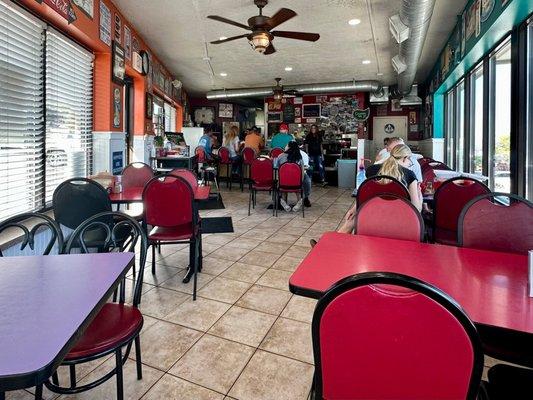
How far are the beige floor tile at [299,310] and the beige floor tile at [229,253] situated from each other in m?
1.17

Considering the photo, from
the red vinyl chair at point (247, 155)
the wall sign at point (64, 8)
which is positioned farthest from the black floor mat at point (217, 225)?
the red vinyl chair at point (247, 155)

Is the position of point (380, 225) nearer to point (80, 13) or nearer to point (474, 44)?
point (474, 44)

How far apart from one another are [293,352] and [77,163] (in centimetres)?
351

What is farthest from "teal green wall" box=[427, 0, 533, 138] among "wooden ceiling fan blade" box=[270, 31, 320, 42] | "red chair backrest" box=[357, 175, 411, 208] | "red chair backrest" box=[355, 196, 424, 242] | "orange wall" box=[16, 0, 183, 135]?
"orange wall" box=[16, 0, 183, 135]

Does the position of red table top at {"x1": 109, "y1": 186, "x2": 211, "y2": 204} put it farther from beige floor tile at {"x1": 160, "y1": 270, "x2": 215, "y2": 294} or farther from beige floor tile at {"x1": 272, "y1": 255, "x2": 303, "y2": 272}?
beige floor tile at {"x1": 272, "y1": 255, "x2": 303, "y2": 272}

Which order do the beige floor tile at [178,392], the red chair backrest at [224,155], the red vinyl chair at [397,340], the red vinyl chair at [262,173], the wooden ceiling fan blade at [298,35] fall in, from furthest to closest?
1. the red chair backrest at [224,155]
2. the red vinyl chair at [262,173]
3. the wooden ceiling fan blade at [298,35]
4. the beige floor tile at [178,392]
5. the red vinyl chair at [397,340]

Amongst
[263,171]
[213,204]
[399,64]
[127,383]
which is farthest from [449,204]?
[213,204]

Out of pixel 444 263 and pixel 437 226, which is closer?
pixel 444 263

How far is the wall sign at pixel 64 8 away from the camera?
3207mm

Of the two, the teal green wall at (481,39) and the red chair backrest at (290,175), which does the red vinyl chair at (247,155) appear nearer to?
the red chair backrest at (290,175)

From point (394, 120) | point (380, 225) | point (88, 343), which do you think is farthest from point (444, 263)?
point (394, 120)

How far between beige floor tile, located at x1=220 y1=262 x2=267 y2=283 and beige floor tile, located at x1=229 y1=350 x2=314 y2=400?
46.3 inches

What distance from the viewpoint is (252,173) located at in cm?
629

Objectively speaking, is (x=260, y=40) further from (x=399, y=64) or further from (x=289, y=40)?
(x=399, y=64)
